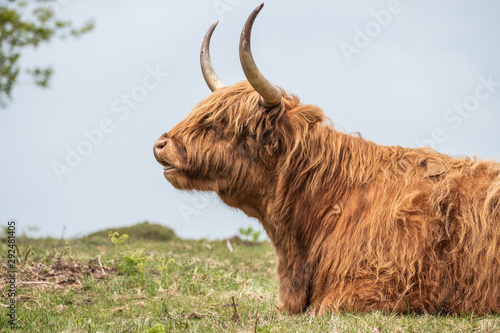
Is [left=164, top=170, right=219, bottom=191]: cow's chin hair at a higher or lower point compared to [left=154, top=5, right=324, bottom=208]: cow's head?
lower

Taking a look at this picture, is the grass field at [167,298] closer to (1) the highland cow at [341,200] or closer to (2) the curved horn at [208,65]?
(1) the highland cow at [341,200]

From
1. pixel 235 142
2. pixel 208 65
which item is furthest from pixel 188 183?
pixel 208 65

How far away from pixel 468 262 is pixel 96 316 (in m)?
2.76

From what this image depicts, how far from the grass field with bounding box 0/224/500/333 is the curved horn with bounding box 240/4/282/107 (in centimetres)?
148

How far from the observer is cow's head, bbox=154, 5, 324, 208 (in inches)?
177

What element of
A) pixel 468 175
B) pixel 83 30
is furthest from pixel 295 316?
pixel 83 30

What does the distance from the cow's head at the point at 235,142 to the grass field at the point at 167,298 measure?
0.95m

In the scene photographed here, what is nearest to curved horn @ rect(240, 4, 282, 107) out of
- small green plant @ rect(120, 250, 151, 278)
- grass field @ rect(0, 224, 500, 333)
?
grass field @ rect(0, 224, 500, 333)

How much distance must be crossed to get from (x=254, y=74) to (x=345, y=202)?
1.15m

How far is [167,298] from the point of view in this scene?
18.3 ft

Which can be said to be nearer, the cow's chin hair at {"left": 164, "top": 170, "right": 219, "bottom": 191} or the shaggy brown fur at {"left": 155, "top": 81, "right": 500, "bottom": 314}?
the shaggy brown fur at {"left": 155, "top": 81, "right": 500, "bottom": 314}

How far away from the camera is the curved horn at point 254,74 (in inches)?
161

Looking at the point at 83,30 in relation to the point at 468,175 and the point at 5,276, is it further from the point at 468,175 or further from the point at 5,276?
the point at 468,175

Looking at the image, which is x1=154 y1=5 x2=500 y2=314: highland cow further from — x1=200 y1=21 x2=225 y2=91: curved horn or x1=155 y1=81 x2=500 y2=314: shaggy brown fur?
x1=200 y1=21 x2=225 y2=91: curved horn
